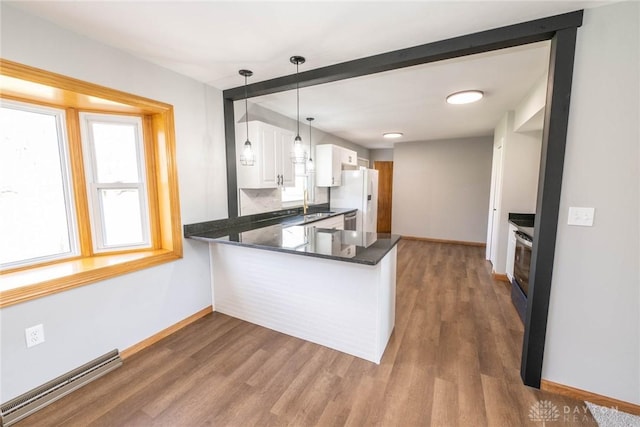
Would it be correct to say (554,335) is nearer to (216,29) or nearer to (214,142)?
(216,29)

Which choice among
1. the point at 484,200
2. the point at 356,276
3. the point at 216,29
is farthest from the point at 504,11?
the point at 484,200

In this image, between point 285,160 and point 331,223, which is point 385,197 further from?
point 285,160

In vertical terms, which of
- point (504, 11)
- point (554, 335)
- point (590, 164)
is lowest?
point (554, 335)

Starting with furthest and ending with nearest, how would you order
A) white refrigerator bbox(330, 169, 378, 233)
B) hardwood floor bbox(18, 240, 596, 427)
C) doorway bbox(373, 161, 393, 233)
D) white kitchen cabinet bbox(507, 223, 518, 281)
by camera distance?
doorway bbox(373, 161, 393, 233) < white refrigerator bbox(330, 169, 378, 233) < white kitchen cabinet bbox(507, 223, 518, 281) < hardwood floor bbox(18, 240, 596, 427)

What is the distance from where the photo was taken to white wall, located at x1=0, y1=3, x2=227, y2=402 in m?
1.59

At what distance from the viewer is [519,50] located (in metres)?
2.04

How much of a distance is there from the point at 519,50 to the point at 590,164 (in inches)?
43.2

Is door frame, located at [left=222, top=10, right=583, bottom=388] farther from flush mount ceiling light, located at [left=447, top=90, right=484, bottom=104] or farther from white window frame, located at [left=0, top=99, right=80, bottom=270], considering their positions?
white window frame, located at [left=0, top=99, right=80, bottom=270]

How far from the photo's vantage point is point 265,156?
10.5ft

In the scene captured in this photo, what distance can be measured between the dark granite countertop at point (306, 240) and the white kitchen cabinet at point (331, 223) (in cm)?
97

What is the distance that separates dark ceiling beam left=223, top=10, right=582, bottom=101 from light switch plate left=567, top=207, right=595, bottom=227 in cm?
107

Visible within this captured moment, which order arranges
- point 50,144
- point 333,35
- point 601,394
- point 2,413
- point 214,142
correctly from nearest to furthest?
1. point 2,413
2. point 601,394
3. point 333,35
4. point 50,144
5. point 214,142

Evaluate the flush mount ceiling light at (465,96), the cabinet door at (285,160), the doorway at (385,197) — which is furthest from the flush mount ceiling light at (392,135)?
the cabinet door at (285,160)

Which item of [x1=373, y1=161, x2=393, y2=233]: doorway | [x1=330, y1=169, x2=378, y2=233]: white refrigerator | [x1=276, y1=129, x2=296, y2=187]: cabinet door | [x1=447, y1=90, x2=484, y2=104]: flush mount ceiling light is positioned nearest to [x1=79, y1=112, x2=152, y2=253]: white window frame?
[x1=276, y1=129, x2=296, y2=187]: cabinet door
